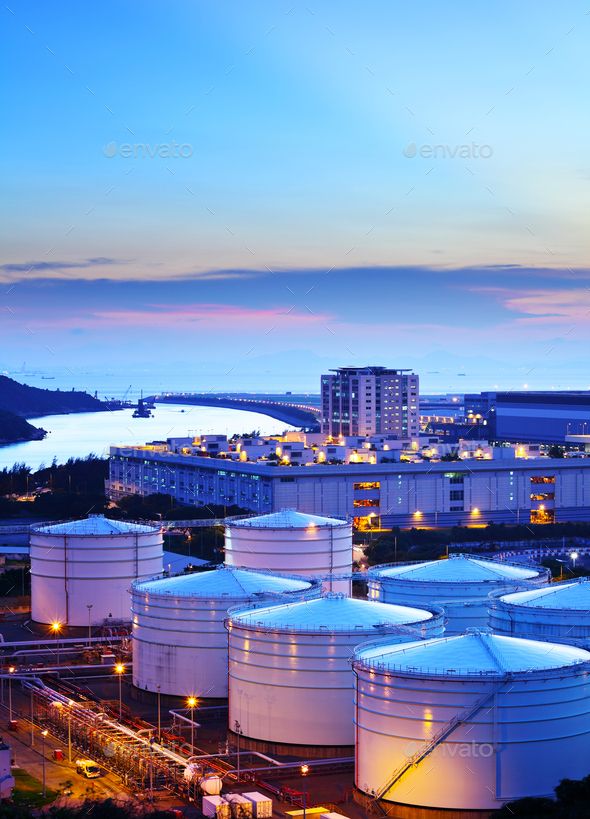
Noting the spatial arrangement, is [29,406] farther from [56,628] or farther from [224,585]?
[224,585]

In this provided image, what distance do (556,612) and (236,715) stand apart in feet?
13.8

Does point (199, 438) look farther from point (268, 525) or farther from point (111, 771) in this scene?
point (111, 771)

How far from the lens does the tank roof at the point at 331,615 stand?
1762cm

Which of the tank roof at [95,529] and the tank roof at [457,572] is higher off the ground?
the tank roof at [95,529]

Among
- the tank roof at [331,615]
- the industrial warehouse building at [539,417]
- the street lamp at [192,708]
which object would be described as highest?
the industrial warehouse building at [539,417]

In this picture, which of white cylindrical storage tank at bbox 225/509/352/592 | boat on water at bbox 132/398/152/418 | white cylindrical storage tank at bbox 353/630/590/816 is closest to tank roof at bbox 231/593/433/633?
white cylindrical storage tank at bbox 353/630/590/816

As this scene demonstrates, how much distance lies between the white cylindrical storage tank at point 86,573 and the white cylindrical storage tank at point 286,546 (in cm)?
196

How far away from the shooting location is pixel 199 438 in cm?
4953

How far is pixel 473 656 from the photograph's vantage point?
603 inches

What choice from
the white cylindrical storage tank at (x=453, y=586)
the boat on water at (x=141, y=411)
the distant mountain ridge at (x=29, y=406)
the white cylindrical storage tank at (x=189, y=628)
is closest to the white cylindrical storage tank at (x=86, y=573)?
the white cylindrical storage tank at (x=189, y=628)

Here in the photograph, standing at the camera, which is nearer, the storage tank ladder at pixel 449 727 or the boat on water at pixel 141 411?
the storage tank ladder at pixel 449 727

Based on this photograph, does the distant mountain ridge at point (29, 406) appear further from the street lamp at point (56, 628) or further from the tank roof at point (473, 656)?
the tank roof at point (473, 656)

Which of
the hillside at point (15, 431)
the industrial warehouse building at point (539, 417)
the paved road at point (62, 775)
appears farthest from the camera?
the hillside at point (15, 431)

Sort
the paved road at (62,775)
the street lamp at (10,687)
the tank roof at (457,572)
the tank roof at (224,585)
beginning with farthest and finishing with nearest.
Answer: the tank roof at (457,572), the tank roof at (224,585), the street lamp at (10,687), the paved road at (62,775)
